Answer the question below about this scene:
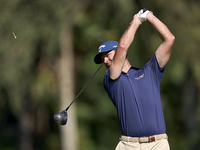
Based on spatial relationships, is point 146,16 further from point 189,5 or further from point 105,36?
point 105,36

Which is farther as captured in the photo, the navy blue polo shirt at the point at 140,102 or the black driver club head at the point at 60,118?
the black driver club head at the point at 60,118

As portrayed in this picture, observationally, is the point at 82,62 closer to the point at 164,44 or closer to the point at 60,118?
the point at 60,118

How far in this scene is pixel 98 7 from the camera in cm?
1451

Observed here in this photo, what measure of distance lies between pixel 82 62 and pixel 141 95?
1451 centimetres

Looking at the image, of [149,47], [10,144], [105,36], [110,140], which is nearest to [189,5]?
[149,47]

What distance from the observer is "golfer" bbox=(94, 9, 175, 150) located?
468 centimetres

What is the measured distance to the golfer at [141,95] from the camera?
4.68 meters

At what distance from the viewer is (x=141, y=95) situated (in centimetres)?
472

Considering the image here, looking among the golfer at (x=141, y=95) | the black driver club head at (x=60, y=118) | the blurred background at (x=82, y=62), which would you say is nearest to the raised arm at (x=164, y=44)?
the golfer at (x=141, y=95)

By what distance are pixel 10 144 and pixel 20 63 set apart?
12331 millimetres

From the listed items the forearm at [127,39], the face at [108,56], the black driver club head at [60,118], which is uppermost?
the forearm at [127,39]

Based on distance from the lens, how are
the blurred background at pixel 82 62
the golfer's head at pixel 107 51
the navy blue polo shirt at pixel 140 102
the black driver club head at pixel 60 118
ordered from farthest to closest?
the blurred background at pixel 82 62 → the black driver club head at pixel 60 118 → the golfer's head at pixel 107 51 → the navy blue polo shirt at pixel 140 102

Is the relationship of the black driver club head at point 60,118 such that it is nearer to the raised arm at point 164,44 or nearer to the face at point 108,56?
the face at point 108,56

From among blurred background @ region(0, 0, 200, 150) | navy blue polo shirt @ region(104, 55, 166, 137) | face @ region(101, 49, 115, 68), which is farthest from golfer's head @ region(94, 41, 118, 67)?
blurred background @ region(0, 0, 200, 150)
